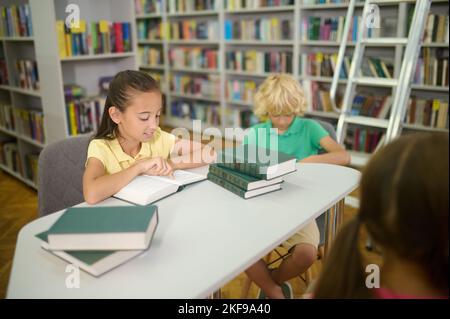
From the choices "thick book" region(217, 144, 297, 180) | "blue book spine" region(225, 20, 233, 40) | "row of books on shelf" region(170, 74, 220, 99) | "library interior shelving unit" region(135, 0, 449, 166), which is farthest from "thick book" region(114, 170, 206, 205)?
"row of books on shelf" region(170, 74, 220, 99)

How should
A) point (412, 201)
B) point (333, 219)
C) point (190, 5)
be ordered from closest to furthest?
point (412, 201) < point (333, 219) < point (190, 5)

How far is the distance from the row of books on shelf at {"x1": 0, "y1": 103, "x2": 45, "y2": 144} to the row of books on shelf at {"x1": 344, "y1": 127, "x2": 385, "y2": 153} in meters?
2.61

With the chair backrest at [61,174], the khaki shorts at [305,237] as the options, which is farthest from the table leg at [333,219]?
the chair backrest at [61,174]

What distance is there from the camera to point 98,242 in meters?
0.82

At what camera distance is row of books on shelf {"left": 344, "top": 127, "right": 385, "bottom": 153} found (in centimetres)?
367

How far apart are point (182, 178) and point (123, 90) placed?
0.39m

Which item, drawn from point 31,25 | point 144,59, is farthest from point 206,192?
point 144,59

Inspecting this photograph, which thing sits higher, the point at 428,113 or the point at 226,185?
the point at 226,185

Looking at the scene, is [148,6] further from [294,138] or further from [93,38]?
[294,138]

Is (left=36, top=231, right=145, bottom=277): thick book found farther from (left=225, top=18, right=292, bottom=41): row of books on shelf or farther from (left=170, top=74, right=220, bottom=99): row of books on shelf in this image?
(left=170, top=74, right=220, bottom=99): row of books on shelf

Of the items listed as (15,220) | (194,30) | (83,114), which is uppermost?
(194,30)

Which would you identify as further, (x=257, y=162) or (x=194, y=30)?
(x=194, y=30)

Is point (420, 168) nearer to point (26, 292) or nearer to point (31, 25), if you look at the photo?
point (26, 292)

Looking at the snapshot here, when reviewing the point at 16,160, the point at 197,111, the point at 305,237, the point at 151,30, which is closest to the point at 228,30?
the point at 197,111
